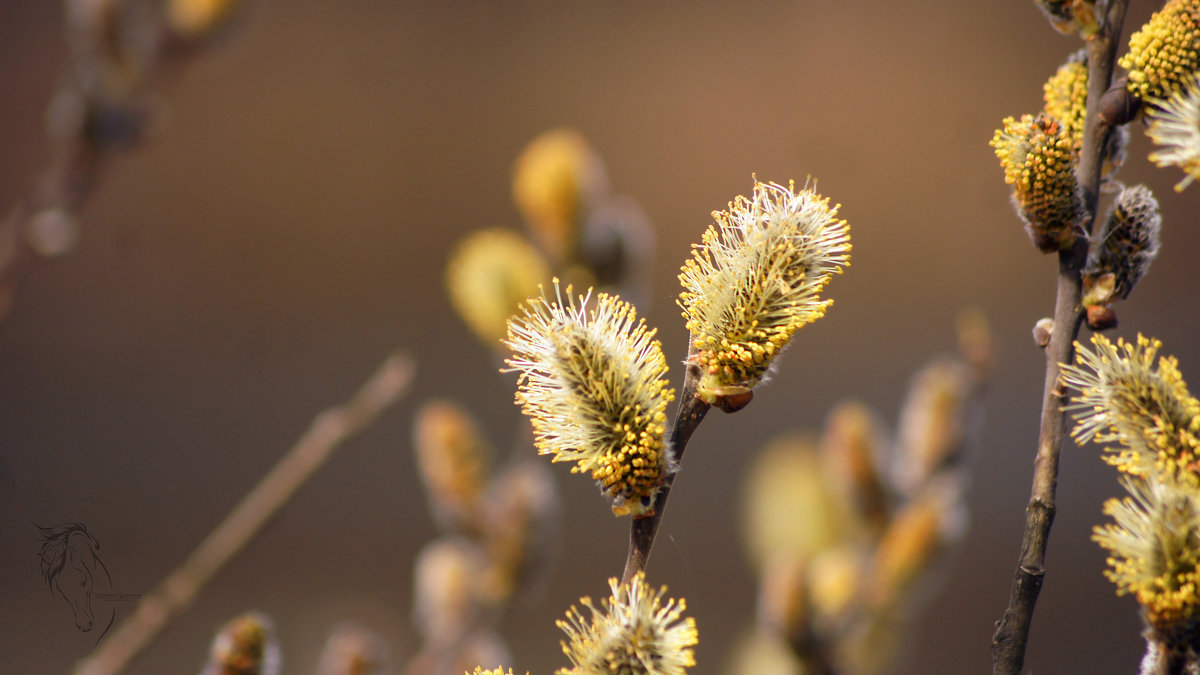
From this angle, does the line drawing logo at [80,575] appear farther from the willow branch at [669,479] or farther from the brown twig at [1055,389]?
the brown twig at [1055,389]

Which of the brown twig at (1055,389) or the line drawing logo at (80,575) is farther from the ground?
the brown twig at (1055,389)

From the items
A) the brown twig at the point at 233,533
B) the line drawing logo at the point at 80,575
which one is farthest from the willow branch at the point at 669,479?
the line drawing logo at the point at 80,575

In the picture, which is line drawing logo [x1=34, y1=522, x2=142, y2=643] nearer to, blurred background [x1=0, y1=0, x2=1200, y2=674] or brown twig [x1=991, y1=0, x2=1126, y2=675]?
blurred background [x1=0, y1=0, x2=1200, y2=674]

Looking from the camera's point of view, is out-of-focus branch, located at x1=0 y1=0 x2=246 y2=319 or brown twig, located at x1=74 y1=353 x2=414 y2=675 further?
out-of-focus branch, located at x1=0 y1=0 x2=246 y2=319

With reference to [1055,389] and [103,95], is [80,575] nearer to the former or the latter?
[103,95]

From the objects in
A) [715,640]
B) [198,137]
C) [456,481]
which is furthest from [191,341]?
[715,640]

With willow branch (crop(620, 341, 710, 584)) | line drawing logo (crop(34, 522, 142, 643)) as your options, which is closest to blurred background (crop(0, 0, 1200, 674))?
line drawing logo (crop(34, 522, 142, 643))
